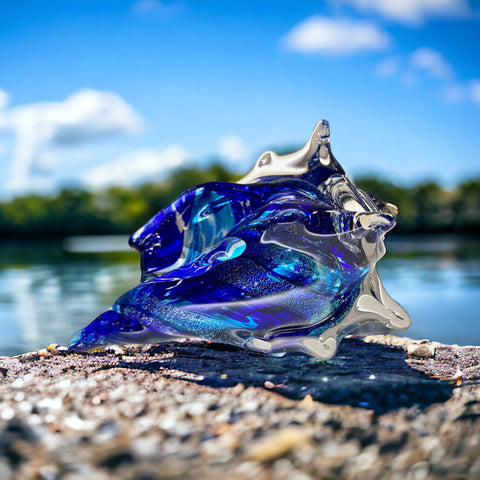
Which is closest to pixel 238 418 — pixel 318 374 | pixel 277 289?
pixel 318 374

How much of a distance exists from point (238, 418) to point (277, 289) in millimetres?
1240

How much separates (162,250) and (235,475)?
2.42m

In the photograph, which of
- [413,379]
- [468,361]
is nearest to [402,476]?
[413,379]

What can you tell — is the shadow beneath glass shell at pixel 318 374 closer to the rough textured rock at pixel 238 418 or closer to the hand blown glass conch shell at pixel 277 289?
the rough textured rock at pixel 238 418

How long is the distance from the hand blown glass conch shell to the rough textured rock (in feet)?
0.82

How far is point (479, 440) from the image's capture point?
2906mm

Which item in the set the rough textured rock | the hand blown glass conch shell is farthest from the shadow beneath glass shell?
the hand blown glass conch shell

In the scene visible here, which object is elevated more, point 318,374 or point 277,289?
point 277,289

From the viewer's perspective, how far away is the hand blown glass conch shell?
12.9ft

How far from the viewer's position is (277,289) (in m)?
4.07

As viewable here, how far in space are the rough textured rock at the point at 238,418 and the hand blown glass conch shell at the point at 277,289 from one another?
0.82 ft

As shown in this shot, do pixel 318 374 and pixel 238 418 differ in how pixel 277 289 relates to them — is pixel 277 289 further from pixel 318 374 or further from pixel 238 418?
pixel 238 418

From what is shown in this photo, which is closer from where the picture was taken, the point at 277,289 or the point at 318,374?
the point at 318,374

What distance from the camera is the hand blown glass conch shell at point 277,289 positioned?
3.94 meters
